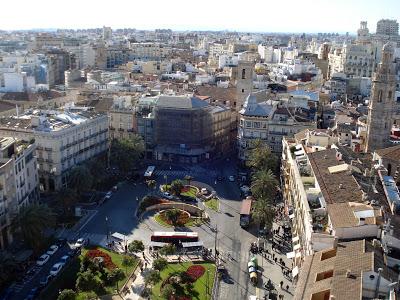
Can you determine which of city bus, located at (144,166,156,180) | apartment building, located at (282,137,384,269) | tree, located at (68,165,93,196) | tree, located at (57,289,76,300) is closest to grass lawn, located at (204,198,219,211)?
apartment building, located at (282,137,384,269)

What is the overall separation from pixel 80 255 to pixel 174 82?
10624 cm

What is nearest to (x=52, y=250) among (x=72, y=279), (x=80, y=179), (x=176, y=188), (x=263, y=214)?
(x=72, y=279)

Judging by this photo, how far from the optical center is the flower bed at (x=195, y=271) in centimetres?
6557

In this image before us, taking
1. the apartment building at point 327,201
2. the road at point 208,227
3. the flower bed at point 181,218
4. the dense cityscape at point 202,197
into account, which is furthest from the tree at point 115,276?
the apartment building at point 327,201

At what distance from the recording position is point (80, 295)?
197 ft

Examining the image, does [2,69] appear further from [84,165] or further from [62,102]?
[84,165]

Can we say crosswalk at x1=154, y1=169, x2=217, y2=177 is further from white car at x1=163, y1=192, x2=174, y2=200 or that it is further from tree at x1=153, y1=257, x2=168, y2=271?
tree at x1=153, y1=257, x2=168, y2=271

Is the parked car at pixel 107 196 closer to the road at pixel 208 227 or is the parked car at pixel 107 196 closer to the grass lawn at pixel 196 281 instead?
the road at pixel 208 227

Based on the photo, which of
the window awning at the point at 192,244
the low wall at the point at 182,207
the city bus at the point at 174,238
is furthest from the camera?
the low wall at the point at 182,207

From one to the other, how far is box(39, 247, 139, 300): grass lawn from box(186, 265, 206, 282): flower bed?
755 centimetres

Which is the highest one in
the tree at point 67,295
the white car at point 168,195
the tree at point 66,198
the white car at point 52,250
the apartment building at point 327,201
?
the apartment building at point 327,201

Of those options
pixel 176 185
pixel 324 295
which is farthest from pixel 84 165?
pixel 324 295

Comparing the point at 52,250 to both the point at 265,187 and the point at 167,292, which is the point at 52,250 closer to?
the point at 167,292

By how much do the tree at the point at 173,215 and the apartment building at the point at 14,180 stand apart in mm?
22876
